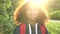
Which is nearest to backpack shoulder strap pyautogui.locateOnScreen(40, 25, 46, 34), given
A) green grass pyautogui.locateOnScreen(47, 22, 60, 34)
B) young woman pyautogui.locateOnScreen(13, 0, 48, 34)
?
young woman pyautogui.locateOnScreen(13, 0, 48, 34)

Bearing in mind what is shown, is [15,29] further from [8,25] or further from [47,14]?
[47,14]

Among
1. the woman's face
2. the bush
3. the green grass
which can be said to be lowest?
the green grass

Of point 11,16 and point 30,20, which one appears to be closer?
point 30,20

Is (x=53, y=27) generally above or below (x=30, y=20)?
below

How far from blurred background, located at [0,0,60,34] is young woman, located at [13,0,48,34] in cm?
11

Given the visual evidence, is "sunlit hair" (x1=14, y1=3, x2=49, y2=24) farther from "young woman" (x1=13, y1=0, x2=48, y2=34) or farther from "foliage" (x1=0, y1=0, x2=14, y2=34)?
"foliage" (x1=0, y1=0, x2=14, y2=34)

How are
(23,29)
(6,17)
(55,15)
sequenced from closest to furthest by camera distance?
(23,29) < (55,15) < (6,17)

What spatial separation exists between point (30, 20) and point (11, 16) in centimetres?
28

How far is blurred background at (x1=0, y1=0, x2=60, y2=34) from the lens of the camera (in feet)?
8.21

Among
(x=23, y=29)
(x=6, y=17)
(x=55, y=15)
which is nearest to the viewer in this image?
(x=23, y=29)

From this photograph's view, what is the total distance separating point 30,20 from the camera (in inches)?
95.7

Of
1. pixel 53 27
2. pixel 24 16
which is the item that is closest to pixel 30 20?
pixel 24 16

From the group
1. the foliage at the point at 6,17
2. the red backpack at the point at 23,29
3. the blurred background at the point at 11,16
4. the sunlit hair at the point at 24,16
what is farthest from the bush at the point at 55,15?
the foliage at the point at 6,17

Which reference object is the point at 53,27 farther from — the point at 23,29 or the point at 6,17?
the point at 6,17
